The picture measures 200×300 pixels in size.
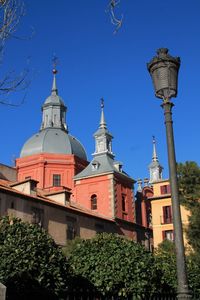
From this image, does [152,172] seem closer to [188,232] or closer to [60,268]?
[188,232]

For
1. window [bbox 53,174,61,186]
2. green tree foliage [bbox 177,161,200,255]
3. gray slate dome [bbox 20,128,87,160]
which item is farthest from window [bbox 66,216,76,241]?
green tree foliage [bbox 177,161,200,255]

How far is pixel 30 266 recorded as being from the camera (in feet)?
32.2

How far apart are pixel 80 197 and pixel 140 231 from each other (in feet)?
23.7

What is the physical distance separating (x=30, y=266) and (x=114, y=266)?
3.15m

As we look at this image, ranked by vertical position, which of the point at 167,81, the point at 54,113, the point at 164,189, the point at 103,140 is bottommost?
the point at 167,81

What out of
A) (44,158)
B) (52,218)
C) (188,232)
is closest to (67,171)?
(44,158)

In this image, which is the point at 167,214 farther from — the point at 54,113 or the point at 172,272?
the point at 172,272

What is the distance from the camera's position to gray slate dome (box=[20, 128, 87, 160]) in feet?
147

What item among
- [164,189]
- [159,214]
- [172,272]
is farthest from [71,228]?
[172,272]

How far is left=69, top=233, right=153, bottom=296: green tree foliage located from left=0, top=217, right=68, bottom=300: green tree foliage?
125cm

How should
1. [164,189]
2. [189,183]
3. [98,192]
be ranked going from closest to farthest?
[189,183]
[164,189]
[98,192]

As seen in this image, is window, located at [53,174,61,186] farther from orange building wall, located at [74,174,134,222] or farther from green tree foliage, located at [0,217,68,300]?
green tree foliage, located at [0,217,68,300]

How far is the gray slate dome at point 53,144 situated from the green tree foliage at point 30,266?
33679 millimetres

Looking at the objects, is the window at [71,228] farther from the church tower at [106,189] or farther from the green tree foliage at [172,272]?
the green tree foliage at [172,272]
